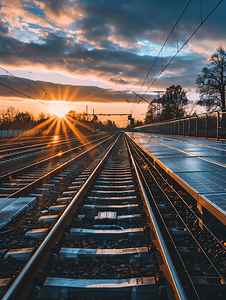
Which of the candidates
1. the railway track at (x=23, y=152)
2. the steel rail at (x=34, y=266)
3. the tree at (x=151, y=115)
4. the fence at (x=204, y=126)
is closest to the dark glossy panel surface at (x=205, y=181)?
the steel rail at (x=34, y=266)

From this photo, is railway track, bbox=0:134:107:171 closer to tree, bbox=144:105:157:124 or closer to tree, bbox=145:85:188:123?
tree, bbox=145:85:188:123

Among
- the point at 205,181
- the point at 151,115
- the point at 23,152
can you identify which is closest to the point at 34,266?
the point at 205,181

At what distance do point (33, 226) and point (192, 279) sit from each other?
2854 millimetres

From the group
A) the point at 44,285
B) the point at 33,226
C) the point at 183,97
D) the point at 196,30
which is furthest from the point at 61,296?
the point at 183,97

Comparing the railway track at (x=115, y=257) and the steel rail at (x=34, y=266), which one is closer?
the steel rail at (x=34, y=266)

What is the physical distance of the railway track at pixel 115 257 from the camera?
2.52 meters

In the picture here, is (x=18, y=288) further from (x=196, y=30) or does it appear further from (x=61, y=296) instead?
(x=196, y=30)

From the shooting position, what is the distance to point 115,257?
10.5 feet

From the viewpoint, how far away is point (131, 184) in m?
7.43

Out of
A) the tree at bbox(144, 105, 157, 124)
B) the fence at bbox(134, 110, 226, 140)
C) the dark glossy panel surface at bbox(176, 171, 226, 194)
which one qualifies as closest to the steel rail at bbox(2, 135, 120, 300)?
the dark glossy panel surface at bbox(176, 171, 226, 194)

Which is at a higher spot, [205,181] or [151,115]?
[151,115]

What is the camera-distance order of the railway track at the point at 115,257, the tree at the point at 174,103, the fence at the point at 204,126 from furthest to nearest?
the tree at the point at 174,103, the fence at the point at 204,126, the railway track at the point at 115,257

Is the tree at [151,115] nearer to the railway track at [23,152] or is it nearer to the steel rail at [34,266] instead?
the railway track at [23,152]

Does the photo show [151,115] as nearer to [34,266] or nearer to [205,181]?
[205,181]
